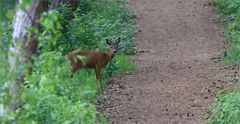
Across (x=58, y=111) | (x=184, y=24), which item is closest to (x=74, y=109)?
(x=58, y=111)

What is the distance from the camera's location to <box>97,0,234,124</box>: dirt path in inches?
386

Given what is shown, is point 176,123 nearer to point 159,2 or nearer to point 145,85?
point 145,85

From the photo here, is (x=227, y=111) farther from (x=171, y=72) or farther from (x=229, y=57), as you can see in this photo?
(x=229, y=57)

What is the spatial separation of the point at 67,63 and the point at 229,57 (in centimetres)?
855

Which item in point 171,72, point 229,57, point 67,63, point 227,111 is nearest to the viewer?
point 67,63

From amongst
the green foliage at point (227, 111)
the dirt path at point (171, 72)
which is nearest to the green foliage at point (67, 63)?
the dirt path at point (171, 72)

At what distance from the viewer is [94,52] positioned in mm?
11359

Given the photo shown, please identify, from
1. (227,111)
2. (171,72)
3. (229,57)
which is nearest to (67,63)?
(227,111)

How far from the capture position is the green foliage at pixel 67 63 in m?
4.95

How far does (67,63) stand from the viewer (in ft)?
18.0

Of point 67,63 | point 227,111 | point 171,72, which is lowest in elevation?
point 171,72

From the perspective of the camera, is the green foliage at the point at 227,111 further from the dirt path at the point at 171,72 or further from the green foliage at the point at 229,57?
the dirt path at the point at 171,72

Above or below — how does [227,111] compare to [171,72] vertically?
above

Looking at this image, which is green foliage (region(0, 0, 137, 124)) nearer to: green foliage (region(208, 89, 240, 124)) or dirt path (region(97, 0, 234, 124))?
dirt path (region(97, 0, 234, 124))
